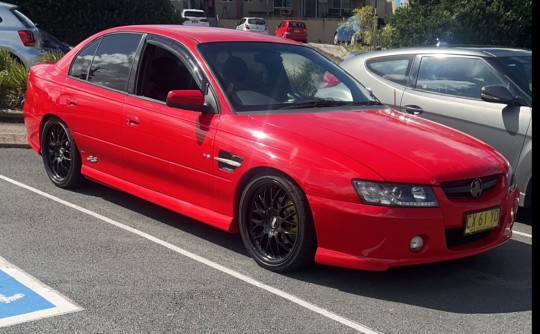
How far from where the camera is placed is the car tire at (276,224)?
463 centimetres

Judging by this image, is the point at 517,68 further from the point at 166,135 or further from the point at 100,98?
the point at 100,98

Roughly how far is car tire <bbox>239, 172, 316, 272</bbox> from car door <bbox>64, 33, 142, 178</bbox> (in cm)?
163

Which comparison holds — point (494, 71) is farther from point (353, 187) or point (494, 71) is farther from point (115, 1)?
point (115, 1)

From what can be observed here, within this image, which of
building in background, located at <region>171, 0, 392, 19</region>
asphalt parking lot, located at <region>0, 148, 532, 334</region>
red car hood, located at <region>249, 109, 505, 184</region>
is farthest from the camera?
building in background, located at <region>171, 0, 392, 19</region>

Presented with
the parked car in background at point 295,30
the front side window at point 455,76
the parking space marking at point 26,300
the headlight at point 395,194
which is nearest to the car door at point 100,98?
the parking space marking at point 26,300

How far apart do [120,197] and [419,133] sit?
10.1 feet

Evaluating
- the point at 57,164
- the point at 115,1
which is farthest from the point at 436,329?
the point at 115,1

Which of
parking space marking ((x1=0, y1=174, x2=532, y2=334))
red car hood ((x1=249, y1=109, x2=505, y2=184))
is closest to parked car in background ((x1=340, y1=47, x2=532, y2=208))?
red car hood ((x1=249, y1=109, x2=505, y2=184))

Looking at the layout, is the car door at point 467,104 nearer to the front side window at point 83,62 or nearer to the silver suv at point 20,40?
the front side window at point 83,62

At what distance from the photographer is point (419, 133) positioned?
5.11 meters

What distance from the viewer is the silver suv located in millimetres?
12273

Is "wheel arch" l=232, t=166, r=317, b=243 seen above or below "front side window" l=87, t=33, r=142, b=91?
below

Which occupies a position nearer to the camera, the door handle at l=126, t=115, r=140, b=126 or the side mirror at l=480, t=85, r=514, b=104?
the door handle at l=126, t=115, r=140, b=126

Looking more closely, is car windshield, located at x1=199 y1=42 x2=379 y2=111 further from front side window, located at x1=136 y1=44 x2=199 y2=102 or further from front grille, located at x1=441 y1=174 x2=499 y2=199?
front grille, located at x1=441 y1=174 x2=499 y2=199
